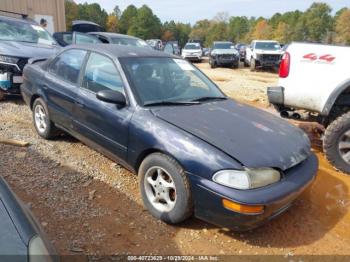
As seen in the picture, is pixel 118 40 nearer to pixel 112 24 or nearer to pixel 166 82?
pixel 166 82

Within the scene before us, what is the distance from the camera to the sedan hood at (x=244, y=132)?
292cm

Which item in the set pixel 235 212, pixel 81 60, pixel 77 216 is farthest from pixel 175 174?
pixel 81 60

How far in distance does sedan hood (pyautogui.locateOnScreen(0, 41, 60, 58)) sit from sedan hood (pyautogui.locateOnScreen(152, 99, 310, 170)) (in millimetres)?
4657

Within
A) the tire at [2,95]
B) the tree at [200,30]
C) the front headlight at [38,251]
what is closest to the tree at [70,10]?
the tree at [200,30]

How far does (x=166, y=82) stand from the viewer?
389cm

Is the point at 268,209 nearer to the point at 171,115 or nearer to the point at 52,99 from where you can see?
the point at 171,115

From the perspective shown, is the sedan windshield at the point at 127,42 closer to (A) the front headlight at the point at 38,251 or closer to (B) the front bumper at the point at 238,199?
(B) the front bumper at the point at 238,199

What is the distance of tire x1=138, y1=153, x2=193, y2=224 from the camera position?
2944mm

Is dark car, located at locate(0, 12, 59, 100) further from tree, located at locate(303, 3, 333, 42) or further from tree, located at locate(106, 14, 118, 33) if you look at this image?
tree, located at locate(106, 14, 118, 33)

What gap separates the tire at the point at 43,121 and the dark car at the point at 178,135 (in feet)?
0.52

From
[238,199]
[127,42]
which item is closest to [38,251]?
[238,199]

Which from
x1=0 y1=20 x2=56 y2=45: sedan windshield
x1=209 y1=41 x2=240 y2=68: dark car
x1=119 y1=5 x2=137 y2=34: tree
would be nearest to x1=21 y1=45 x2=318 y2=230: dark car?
x1=0 y1=20 x2=56 y2=45: sedan windshield

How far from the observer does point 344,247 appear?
3.02 metres

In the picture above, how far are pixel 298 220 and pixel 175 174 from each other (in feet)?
4.48
